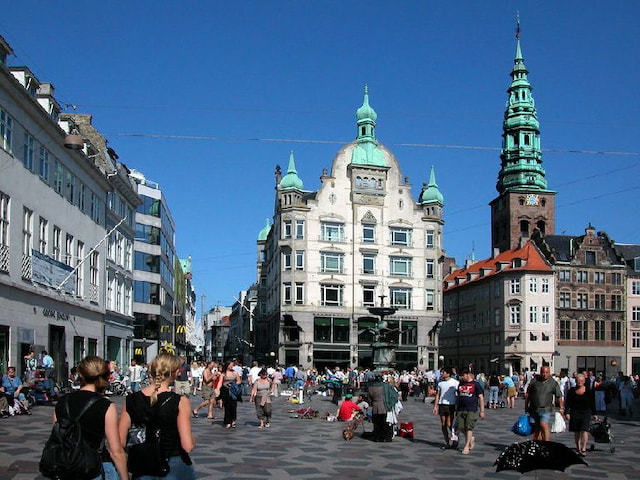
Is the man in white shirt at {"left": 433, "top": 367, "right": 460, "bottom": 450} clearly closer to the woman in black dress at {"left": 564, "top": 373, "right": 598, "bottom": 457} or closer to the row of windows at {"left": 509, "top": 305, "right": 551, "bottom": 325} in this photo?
the woman in black dress at {"left": 564, "top": 373, "right": 598, "bottom": 457}

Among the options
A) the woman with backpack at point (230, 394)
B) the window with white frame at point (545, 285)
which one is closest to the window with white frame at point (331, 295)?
the window with white frame at point (545, 285)

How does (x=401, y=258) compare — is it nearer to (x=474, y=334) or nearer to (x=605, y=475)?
(x=474, y=334)

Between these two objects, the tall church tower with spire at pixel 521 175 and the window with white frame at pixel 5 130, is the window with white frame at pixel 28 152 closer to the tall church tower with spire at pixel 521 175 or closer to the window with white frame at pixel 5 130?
the window with white frame at pixel 5 130

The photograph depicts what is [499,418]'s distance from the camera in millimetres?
29562

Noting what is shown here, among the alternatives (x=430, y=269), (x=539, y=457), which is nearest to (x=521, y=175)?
(x=430, y=269)

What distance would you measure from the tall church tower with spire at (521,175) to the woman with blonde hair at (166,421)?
10137cm

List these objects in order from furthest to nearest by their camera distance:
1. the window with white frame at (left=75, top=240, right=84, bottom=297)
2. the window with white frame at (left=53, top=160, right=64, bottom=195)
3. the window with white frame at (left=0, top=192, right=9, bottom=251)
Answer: the window with white frame at (left=75, top=240, right=84, bottom=297)
the window with white frame at (left=53, top=160, right=64, bottom=195)
the window with white frame at (left=0, top=192, right=9, bottom=251)

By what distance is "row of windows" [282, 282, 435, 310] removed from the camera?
7062cm

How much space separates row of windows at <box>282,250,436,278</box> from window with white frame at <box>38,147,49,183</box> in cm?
3876

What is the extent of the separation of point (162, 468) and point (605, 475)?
32.8 feet

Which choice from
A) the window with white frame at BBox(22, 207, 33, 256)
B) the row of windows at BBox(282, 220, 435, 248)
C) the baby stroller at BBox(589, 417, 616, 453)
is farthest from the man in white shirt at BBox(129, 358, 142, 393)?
the row of windows at BBox(282, 220, 435, 248)

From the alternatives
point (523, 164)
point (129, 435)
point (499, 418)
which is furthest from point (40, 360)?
point (523, 164)

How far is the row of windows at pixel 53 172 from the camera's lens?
28031 millimetres

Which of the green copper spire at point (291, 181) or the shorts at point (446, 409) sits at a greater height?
the green copper spire at point (291, 181)
